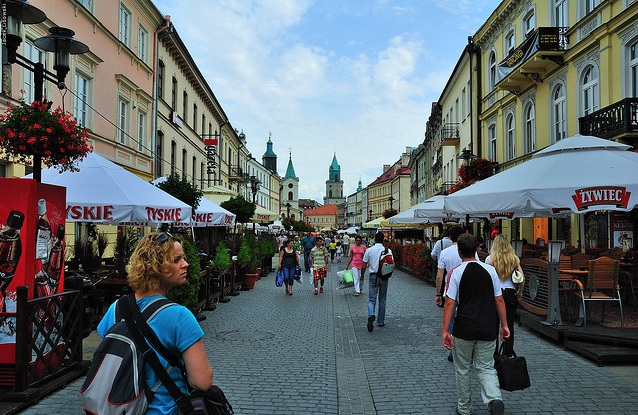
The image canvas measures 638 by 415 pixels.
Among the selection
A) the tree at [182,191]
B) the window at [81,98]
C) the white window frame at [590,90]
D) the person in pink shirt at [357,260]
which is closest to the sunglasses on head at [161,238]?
the person in pink shirt at [357,260]

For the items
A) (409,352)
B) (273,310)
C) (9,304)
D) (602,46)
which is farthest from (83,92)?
(602,46)

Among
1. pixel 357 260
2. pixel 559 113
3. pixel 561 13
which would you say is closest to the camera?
pixel 357 260

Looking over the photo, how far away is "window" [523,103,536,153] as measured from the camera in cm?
2121

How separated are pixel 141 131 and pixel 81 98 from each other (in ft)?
18.5

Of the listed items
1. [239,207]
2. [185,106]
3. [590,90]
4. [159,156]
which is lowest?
[239,207]

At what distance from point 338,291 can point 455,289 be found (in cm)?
1141

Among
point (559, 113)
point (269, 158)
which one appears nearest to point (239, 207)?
point (559, 113)

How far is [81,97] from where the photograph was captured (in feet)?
53.0

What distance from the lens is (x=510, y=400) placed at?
5.36m

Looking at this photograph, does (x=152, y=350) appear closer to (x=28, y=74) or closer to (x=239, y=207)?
(x=28, y=74)

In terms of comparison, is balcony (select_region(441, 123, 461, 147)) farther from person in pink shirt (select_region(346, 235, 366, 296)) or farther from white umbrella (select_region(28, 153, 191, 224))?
white umbrella (select_region(28, 153, 191, 224))

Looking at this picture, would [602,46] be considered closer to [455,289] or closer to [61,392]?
[455,289]

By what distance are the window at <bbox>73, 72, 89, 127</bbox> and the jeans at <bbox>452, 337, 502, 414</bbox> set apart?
14.4m

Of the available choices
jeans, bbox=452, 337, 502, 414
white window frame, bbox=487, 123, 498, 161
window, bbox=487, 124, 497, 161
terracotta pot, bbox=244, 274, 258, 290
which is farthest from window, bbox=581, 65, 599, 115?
jeans, bbox=452, 337, 502, 414
